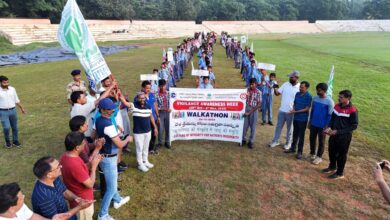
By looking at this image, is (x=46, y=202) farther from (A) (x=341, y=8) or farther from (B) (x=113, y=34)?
(A) (x=341, y=8)

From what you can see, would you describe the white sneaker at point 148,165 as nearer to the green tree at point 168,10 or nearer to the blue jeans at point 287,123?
the blue jeans at point 287,123

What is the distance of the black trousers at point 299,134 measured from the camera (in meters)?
6.90

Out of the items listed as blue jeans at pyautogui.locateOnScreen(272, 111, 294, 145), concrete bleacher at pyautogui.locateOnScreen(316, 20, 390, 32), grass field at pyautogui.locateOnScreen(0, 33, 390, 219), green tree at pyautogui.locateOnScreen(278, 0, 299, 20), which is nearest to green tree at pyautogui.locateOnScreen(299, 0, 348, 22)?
green tree at pyautogui.locateOnScreen(278, 0, 299, 20)

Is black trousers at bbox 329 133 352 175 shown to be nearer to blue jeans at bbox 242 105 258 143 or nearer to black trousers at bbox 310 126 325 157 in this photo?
black trousers at bbox 310 126 325 157

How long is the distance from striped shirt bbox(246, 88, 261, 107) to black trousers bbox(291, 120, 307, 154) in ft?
3.50

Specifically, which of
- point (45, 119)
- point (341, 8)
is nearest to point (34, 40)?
point (45, 119)

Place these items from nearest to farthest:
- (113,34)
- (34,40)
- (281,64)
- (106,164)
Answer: (106,164) < (281,64) < (34,40) < (113,34)

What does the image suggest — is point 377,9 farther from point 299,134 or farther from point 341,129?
point 341,129

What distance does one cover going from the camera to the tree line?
44412 mm

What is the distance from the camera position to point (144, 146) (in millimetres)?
6301

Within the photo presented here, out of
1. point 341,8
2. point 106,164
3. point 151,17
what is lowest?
point 106,164

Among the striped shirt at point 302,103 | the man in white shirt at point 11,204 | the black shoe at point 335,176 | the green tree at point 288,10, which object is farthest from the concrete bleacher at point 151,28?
the black shoe at point 335,176

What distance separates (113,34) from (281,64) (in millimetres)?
32277

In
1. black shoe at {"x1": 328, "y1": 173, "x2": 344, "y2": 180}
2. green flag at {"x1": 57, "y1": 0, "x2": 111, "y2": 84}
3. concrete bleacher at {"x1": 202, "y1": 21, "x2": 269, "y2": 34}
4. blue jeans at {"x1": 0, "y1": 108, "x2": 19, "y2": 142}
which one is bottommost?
black shoe at {"x1": 328, "y1": 173, "x2": 344, "y2": 180}
